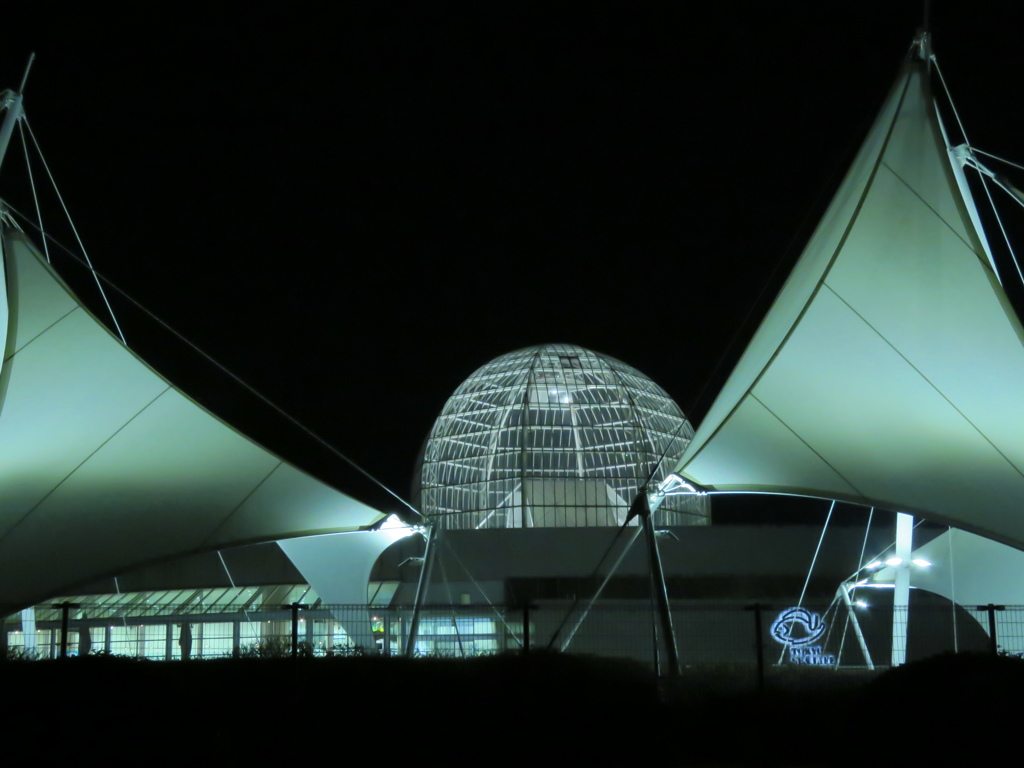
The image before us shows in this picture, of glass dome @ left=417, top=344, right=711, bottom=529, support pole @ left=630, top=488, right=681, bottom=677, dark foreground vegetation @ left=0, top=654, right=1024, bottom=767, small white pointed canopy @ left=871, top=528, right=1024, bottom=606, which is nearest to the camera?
dark foreground vegetation @ left=0, top=654, right=1024, bottom=767

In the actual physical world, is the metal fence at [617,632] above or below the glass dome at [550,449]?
below

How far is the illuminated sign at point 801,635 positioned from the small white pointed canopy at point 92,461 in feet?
36.3

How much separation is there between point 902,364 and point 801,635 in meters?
10.8

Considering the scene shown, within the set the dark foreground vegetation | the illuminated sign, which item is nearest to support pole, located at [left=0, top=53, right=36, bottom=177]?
the dark foreground vegetation

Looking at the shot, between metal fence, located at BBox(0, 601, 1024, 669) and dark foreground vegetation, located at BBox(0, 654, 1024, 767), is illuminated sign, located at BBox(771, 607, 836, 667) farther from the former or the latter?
dark foreground vegetation, located at BBox(0, 654, 1024, 767)

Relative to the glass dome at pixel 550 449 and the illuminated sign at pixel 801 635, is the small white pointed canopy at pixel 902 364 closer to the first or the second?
the illuminated sign at pixel 801 635

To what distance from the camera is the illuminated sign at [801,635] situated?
2539 cm

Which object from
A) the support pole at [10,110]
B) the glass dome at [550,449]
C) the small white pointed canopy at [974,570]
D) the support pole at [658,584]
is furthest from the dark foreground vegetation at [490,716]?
the glass dome at [550,449]

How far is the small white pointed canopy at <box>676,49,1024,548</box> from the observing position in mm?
16859

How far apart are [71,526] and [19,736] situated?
1086cm

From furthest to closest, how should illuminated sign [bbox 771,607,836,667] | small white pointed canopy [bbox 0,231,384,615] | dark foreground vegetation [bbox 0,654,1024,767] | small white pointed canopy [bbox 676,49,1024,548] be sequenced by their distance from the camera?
illuminated sign [bbox 771,607,836,667] → small white pointed canopy [bbox 0,231,384,615] → small white pointed canopy [bbox 676,49,1024,548] → dark foreground vegetation [bbox 0,654,1024,767]

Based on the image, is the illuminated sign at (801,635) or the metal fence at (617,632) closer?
the metal fence at (617,632)

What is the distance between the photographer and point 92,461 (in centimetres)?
1998

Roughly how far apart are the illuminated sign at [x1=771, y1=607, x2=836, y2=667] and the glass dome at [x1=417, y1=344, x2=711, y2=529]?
1684 cm
